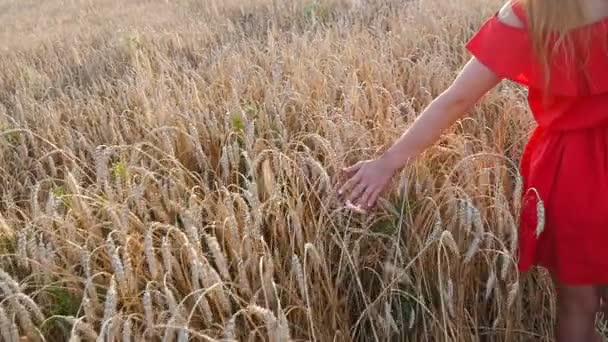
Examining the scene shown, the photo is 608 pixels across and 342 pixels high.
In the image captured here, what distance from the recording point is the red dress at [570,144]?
1.17 m

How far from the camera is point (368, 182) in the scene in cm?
132

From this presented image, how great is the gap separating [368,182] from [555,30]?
47cm

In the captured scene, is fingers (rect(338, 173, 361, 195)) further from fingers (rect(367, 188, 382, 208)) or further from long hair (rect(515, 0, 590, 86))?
long hair (rect(515, 0, 590, 86))

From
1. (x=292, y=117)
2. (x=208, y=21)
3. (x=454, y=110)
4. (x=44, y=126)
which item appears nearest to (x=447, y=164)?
(x=454, y=110)

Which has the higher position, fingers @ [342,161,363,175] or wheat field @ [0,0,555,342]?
fingers @ [342,161,363,175]

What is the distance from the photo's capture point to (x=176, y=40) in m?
3.66

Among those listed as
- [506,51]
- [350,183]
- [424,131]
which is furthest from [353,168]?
[506,51]

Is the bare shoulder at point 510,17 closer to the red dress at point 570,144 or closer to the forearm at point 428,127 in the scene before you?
the red dress at point 570,144

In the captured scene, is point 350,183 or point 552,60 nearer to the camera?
point 552,60

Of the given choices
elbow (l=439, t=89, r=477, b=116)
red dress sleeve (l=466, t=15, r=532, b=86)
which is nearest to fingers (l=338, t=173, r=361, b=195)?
elbow (l=439, t=89, r=477, b=116)

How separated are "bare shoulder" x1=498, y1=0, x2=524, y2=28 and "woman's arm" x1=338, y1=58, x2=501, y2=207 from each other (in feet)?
0.31

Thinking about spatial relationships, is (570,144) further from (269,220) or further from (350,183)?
(269,220)

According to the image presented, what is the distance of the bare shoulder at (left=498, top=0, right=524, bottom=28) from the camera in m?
1.20

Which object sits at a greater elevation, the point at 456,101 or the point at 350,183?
the point at 456,101
